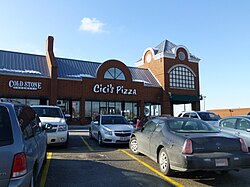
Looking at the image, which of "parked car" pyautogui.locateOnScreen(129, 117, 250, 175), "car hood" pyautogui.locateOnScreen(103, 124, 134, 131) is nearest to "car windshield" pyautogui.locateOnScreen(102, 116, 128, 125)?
"car hood" pyautogui.locateOnScreen(103, 124, 134, 131)

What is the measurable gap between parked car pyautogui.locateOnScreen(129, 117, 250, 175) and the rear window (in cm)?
362

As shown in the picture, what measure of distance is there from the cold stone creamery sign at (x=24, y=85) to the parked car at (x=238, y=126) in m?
22.4

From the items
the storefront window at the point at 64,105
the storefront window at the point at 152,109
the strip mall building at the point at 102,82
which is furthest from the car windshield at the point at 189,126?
the storefront window at the point at 152,109

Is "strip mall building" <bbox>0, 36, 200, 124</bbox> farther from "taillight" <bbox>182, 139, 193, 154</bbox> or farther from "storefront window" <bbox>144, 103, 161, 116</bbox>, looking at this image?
"taillight" <bbox>182, 139, 193, 154</bbox>

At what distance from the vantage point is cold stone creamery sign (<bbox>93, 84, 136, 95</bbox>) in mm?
31862

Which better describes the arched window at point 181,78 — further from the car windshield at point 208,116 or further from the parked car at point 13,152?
the parked car at point 13,152

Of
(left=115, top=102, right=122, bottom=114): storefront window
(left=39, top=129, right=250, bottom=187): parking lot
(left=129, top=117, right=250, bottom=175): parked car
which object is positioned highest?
(left=115, top=102, right=122, bottom=114): storefront window

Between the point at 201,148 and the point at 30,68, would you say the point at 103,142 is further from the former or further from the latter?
the point at 30,68

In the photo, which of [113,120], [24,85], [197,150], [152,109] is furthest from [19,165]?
[152,109]

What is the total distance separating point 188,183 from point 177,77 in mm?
33315

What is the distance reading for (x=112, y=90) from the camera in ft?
107

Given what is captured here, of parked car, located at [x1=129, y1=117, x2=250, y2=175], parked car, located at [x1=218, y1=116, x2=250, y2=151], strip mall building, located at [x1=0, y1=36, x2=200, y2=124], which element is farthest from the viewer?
strip mall building, located at [x1=0, y1=36, x2=200, y2=124]

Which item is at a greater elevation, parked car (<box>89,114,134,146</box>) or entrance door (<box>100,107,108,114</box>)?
entrance door (<box>100,107,108,114</box>)

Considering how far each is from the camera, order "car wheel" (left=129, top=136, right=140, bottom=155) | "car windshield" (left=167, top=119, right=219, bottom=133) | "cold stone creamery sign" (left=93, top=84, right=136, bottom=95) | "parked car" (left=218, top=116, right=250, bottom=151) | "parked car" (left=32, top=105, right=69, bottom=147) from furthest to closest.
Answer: "cold stone creamery sign" (left=93, top=84, right=136, bottom=95)
"parked car" (left=32, top=105, right=69, bottom=147)
"car wheel" (left=129, top=136, right=140, bottom=155)
"parked car" (left=218, top=116, right=250, bottom=151)
"car windshield" (left=167, top=119, right=219, bottom=133)
